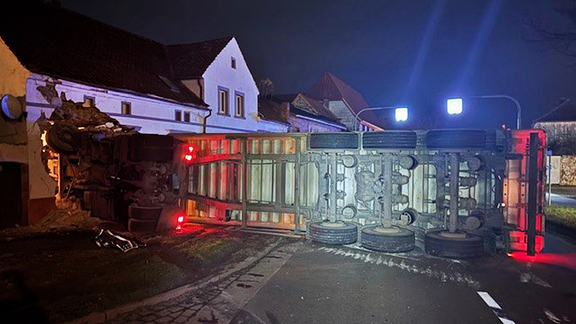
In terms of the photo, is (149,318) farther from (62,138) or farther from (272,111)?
(272,111)

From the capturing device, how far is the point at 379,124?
6456 cm

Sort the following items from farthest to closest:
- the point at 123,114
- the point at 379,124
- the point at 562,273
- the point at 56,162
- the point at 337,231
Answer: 1. the point at 379,124
2. the point at 123,114
3. the point at 56,162
4. the point at 337,231
5. the point at 562,273

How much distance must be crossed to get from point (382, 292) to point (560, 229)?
30.6 feet

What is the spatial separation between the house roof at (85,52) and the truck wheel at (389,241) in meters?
10.7

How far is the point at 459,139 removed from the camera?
817 centimetres

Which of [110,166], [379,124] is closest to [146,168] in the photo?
[110,166]

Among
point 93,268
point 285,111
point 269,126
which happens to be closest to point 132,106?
point 93,268

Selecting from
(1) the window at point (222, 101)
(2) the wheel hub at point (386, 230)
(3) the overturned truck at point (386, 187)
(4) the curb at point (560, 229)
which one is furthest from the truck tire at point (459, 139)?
(1) the window at point (222, 101)

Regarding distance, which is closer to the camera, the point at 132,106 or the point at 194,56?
the point at 132,106

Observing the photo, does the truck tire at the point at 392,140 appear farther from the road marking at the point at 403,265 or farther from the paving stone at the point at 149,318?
the paving stone at the point at 149,318

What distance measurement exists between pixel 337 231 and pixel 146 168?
4.74 m

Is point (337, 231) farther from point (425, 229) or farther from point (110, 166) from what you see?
point (110, 166)

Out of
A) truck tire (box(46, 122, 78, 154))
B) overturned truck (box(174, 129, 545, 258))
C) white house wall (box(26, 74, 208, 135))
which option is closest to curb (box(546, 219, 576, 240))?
overturned truck (box(174, 129, 545, 258))

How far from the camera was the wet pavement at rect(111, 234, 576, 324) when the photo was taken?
505 centimetres
